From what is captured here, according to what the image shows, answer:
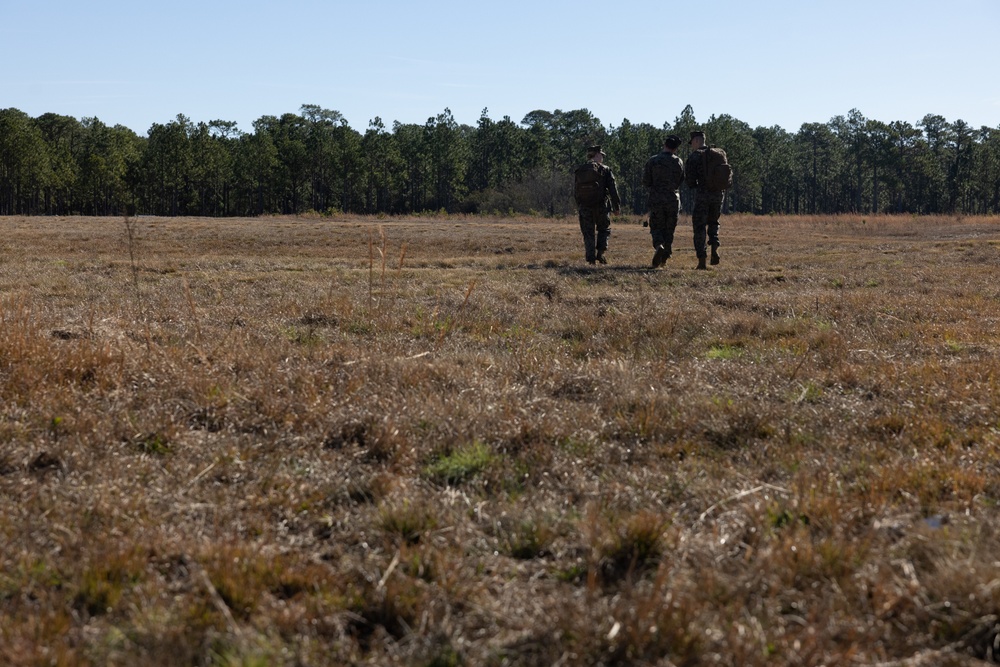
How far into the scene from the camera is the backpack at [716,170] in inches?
526

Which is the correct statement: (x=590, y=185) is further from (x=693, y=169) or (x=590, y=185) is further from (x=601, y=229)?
(x=693, y=169)

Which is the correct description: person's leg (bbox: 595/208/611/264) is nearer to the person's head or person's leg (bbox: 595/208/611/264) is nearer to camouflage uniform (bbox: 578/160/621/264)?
camouflage uniform (bbox: 578/160/621/264)

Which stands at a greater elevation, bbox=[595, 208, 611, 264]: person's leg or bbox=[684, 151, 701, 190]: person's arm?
bbox=[684, 151, 701, 190]: person's arm

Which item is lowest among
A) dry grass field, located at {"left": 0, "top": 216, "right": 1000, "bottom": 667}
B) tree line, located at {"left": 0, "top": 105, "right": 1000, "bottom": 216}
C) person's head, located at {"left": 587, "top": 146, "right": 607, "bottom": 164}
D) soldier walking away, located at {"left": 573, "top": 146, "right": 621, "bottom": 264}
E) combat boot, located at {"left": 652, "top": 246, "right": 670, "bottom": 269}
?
dry grass field, located at {"left": 0, "top": 216, "right": 1000, "bottom": 667}

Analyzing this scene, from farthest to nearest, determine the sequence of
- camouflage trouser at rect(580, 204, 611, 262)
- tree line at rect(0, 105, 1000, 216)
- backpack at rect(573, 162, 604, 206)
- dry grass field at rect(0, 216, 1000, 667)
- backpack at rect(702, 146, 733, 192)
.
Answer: tree line at rect(0, 105, 1000, 216) < camouflage trouser at rect(580, 204, 611, 262) < backpack at rect(573, 162, 604, 206) < backpack at rect(702, 146, 733, 192) < dry grass field at rect(0, 216, 1000, 667)

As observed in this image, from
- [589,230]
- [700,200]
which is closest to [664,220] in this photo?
[700,200]

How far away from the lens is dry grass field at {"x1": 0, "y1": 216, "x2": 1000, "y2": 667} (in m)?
2.33

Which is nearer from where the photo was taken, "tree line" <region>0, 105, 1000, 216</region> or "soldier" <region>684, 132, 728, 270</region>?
"soldier" <region>684, 132, 728, 270</region>

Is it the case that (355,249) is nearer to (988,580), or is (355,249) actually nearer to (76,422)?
(76,422)

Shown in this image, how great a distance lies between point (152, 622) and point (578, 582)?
52.2 inches

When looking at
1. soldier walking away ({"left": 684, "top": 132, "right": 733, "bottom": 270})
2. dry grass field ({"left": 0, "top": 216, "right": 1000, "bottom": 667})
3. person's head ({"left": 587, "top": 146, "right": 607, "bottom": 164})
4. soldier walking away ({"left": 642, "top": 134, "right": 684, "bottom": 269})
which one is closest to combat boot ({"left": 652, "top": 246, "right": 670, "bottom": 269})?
soldier walking away ({"left": 642, "top": 134, "right": 684, "bottom": 269})

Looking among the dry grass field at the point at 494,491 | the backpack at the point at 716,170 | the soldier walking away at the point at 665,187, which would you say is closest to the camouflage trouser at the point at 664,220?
the soldier walking away at the point at 665,187

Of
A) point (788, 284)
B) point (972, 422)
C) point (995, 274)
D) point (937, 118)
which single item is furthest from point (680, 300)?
point (937, 118)

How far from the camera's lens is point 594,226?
1474 cm
